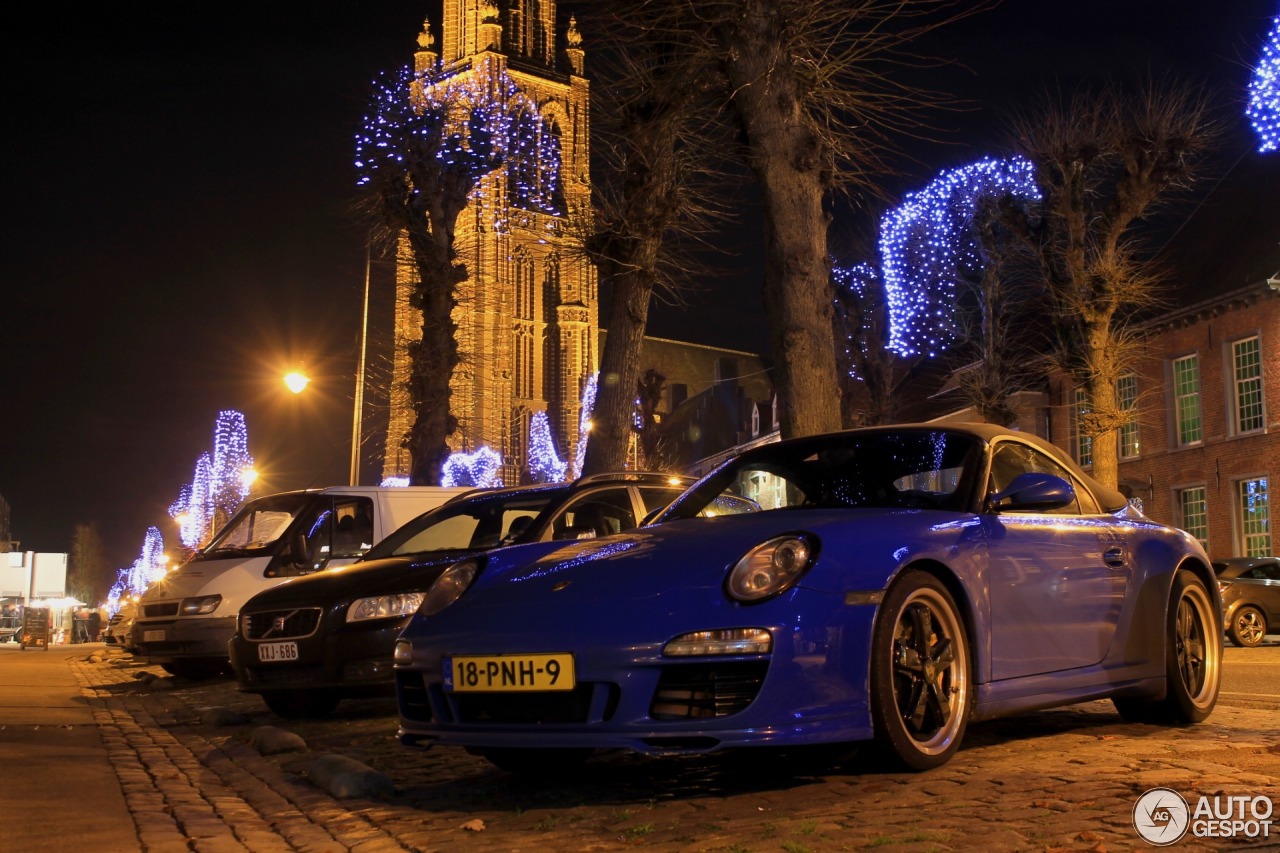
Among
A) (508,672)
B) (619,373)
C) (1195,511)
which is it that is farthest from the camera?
(1195,511)

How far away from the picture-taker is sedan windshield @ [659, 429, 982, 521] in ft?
18.9

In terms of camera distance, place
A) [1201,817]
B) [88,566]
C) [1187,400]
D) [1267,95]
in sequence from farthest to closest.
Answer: [88,566]
[1187,400]
[1267,95]
[1201,817]

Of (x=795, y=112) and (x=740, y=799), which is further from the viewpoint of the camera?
(x=795, y=112)

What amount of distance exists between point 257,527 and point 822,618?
36.6ft

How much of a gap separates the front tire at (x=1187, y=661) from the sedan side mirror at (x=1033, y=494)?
52.8 inches

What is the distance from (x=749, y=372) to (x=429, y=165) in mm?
78344

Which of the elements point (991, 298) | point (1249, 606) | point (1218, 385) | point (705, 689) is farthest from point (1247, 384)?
point (705, 689)

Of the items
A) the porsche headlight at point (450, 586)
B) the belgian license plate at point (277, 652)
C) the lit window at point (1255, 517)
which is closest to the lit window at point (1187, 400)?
the lit window at point (1255, 517)

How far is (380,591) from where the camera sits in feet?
30.6

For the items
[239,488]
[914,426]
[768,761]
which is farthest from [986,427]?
[239,488]

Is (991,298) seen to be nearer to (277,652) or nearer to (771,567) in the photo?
(277,652)

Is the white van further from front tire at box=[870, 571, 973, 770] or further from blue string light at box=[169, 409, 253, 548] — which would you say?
blue string light at box=[169, 409, 253, 548]

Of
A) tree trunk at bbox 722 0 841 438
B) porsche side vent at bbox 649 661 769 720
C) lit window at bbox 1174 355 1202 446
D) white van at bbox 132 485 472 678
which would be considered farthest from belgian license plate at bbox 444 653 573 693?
lit window at bbox 1174 355 1202 446

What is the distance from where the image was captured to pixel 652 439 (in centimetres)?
5812
